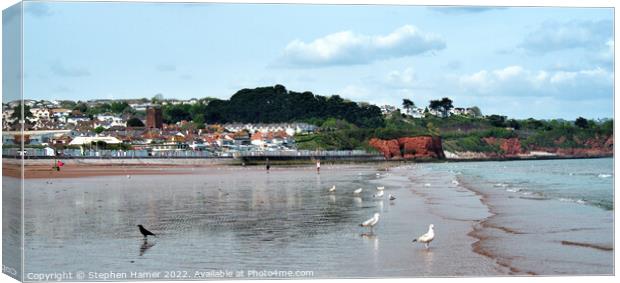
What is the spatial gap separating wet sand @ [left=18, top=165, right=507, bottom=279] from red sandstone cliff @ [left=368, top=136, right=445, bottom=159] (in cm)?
4008

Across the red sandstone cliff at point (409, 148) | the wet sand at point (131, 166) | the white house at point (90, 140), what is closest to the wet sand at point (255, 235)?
the wet sand at point (131, 166)

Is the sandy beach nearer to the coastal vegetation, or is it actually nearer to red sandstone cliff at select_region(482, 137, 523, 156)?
the coastal vegetation

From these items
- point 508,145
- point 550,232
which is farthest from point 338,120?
point 550,232

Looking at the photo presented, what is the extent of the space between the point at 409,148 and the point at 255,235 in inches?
1998

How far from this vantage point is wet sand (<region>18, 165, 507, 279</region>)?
35.2 ft

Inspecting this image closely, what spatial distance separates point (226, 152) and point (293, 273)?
1961 inches

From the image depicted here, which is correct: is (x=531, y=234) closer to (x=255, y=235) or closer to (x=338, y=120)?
(x=255, y=235)

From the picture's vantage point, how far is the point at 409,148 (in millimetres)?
63188

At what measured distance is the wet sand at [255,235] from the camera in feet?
35.2

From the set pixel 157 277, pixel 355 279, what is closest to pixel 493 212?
pixel 355 279

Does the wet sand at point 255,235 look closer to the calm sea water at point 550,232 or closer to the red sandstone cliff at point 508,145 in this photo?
the calm sea water at point 550,232

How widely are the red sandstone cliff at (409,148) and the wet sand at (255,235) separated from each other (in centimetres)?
4008

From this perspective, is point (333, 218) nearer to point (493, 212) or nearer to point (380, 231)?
point (380, 231)

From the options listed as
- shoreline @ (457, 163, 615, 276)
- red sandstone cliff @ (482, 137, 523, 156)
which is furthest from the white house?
shoreline @ (457, 163, 615, 276)
